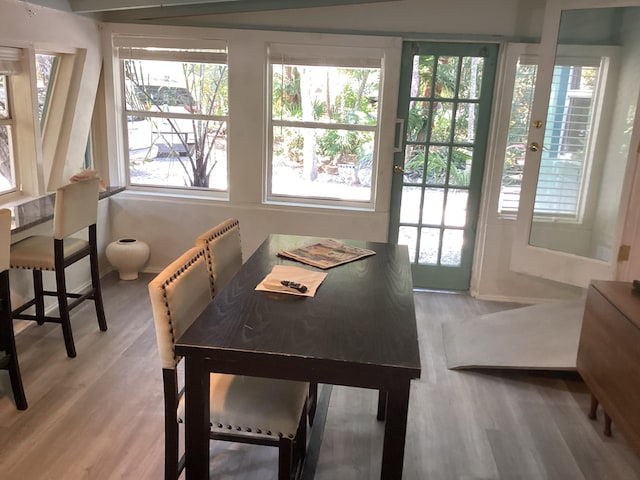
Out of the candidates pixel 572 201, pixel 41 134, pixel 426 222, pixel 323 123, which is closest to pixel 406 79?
pixel 323 123

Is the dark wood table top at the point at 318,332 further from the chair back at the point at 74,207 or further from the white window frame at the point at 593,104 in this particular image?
the white window frame at the point at 593,104

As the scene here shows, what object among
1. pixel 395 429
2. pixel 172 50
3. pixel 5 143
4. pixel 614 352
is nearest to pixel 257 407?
pixel 395 429

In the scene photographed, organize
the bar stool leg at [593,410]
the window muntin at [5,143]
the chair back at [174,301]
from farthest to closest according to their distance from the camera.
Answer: the window muntin at [5,143] → the bar stool leg at [593,410] → the chair back at [174,301]

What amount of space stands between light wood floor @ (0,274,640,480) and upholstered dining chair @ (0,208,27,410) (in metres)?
0.11

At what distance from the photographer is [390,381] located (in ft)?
4.69

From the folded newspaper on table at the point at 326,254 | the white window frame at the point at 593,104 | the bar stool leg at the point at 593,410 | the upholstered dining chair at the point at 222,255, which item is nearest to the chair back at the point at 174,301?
the upholstered dining chair at the point at 222,255

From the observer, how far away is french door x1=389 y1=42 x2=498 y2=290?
3797mm

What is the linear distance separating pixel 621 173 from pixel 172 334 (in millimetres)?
2830

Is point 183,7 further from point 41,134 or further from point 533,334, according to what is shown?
point 533,334

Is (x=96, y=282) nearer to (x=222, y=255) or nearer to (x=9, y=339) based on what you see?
(x=9, y=339)

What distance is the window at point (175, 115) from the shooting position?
395 centimetres

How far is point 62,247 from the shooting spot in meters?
2.81

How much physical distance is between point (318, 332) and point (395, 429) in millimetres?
349

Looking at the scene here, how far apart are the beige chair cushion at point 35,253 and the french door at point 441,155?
2.37 m
